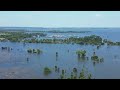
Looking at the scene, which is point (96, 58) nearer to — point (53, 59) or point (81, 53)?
point (81, 53)

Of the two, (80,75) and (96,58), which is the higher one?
(96,58)

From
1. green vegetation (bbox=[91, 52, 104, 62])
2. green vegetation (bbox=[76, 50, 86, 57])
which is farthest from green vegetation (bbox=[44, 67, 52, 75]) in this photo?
green vegetation (bbox=[91, 52, 104, 62])

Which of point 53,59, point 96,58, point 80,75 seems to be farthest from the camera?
point 96,58

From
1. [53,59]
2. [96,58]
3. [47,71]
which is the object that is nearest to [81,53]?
[96,58]

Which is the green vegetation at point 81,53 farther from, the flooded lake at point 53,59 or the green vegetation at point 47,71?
the green vegetation at point 47,71

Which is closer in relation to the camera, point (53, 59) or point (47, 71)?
point (47, 71)

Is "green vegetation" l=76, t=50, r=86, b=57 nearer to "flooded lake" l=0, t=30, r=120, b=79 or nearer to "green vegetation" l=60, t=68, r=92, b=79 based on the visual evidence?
"flooded lake" l=0, t=30, r=120, b=79
